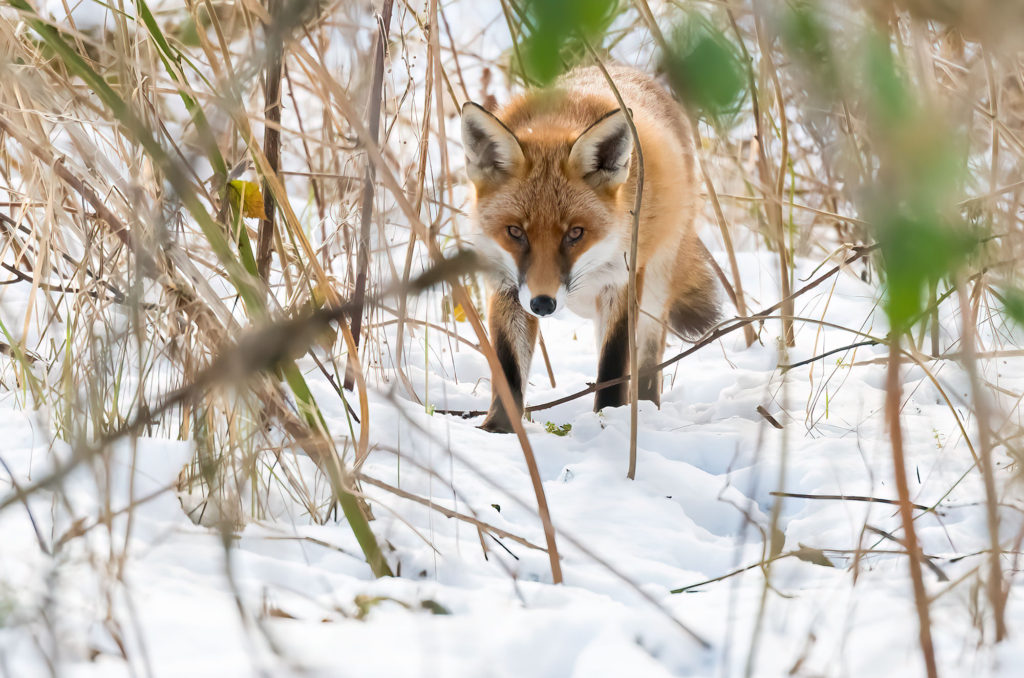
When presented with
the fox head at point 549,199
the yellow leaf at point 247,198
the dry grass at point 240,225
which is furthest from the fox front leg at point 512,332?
the yellow leaf at point 247,198

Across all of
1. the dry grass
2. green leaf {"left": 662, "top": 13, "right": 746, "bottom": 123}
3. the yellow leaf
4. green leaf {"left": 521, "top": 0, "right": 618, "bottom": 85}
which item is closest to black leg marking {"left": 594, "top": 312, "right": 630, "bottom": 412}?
the dry grass

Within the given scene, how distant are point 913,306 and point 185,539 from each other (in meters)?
1.69

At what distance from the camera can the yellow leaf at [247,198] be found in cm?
216

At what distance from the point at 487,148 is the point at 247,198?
1.31 meters

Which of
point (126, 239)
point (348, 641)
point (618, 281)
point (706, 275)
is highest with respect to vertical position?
point (706, 275)

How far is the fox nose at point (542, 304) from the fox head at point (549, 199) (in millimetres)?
60

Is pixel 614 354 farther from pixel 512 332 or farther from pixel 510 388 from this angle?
pixel 510 388

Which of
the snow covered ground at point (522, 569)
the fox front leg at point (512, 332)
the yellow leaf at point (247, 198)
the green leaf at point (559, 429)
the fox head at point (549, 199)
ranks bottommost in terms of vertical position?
the snow covered ground at point (522, 569)

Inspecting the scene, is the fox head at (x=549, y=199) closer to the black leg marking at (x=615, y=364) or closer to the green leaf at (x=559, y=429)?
the black leg marking at (x=615, y=364)

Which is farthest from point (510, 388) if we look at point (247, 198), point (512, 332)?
point (247, 198)

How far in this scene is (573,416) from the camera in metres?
3.56

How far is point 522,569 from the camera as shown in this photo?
6.49ft

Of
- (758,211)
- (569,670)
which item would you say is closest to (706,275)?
(758,211)

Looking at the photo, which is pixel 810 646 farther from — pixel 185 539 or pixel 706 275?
pixel 706 275
